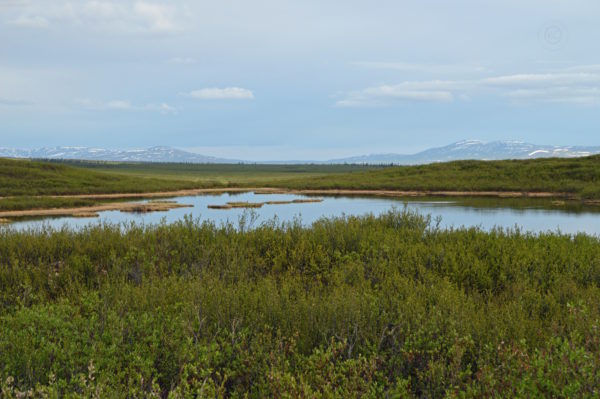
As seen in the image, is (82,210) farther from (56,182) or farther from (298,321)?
(298,321)

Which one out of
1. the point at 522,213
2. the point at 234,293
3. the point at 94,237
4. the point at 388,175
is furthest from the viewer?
the point at 388,175

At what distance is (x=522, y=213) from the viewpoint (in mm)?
37344

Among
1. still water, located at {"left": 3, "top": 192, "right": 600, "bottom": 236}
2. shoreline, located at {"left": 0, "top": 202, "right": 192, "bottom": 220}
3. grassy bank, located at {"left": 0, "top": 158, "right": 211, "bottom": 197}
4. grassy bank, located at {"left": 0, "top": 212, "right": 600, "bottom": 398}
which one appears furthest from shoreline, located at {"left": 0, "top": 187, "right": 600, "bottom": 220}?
grassy bank, located at {"left": 0, "top": 212, "right": 600, "bottom": 398}

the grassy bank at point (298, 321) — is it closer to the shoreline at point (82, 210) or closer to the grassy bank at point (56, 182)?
the shoreline at point (82, 210)

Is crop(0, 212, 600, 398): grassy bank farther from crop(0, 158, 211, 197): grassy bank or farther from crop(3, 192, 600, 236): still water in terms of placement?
crop(0, 158, 211, 197): grassy bank

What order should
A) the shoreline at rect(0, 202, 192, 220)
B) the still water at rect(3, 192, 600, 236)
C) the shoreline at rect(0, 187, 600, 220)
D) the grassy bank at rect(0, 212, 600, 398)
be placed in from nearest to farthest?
the grassy bank at rect(0, 212, 600, 398)
the still water at rect(3, 192, 600, 236)
the shoreline at rect(0, 202, 192, 220)
the shoreline at rect(0, 187, 600, 220)

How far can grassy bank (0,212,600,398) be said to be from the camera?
4945mm

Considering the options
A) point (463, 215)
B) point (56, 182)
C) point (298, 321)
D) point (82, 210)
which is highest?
point (56, 182)

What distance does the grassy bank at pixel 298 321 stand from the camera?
4945 millimetres

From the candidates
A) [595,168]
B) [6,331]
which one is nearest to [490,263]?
[6,331]

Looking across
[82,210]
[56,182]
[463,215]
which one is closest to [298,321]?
[463,215]

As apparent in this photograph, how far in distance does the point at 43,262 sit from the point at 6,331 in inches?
215

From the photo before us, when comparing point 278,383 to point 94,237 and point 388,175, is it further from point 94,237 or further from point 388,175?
point 388,175

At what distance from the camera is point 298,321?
6.54 metres
